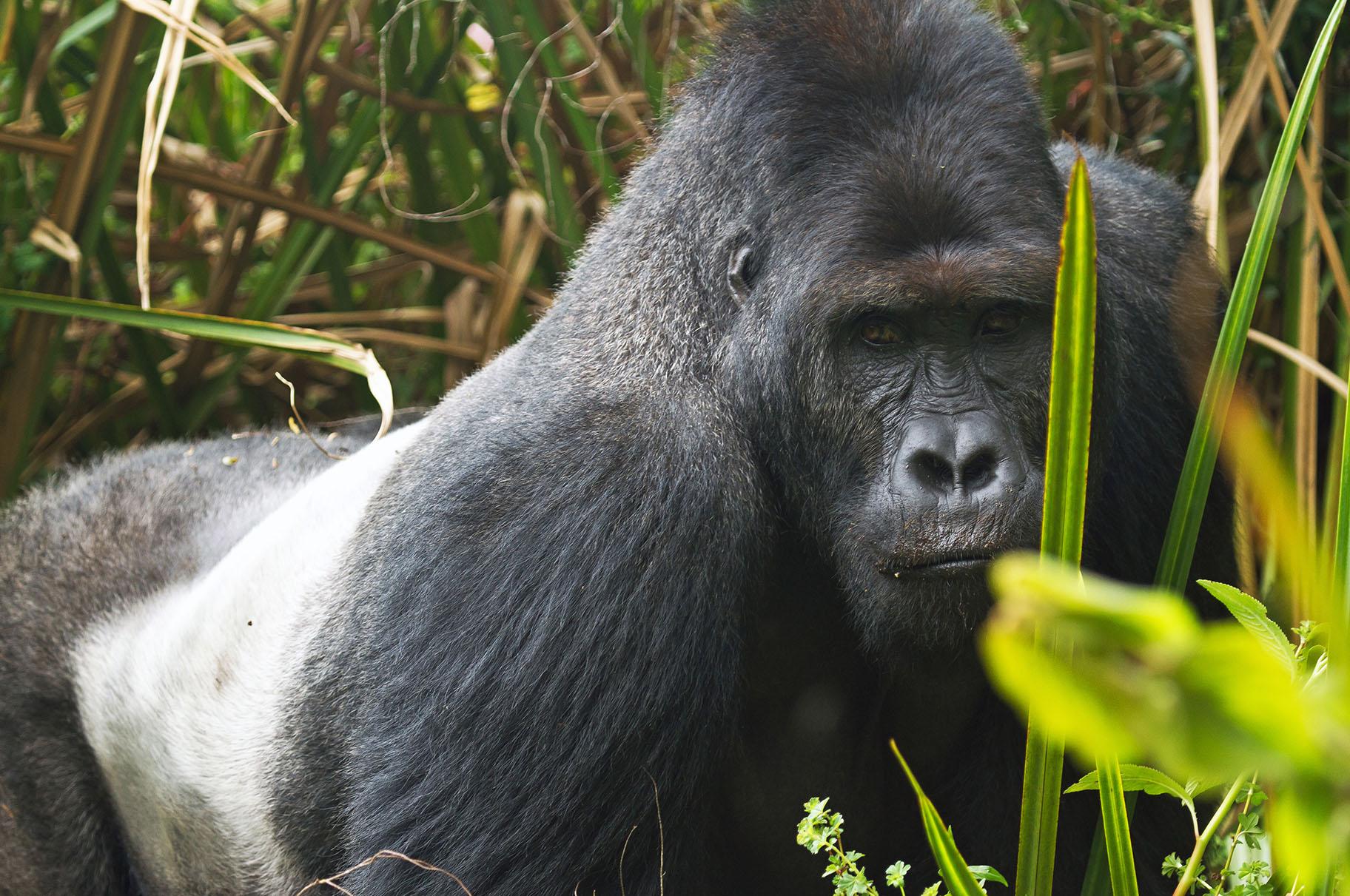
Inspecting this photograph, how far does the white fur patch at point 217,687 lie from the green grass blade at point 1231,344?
1.62 metres

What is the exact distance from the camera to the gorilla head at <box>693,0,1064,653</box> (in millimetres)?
2023

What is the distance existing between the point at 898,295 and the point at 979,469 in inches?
12.2

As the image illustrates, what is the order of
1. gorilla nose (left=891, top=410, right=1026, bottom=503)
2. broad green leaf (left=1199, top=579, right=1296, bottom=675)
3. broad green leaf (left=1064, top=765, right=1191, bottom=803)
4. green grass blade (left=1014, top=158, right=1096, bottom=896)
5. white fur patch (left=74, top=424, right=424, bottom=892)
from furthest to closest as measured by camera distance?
white fur patch (left=74, top=424, right=424, bottom=892)
gorilla nose (left=891, top=410, right=1026, bottom=503)
broad green leaf (left=1064, top=765, right=1191, bottom=803)
broad green leaf (left=1199, top=579, right=1296, bottom=675)
green grass blade (left=1014, top=158, right=1096, bottom=896)

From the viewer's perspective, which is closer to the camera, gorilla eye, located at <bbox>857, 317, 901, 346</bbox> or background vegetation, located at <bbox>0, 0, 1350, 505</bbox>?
gorilla eye, located at <bbox>857, 317, 901, 346</bbox>

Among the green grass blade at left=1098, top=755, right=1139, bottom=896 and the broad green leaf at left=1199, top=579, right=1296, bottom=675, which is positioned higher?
the broad green leaf at left=1199, top=579, right=1296, bottom=675

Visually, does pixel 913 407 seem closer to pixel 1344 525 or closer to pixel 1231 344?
pixel 1231 344

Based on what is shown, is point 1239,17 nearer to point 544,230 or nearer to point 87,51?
point 544,230

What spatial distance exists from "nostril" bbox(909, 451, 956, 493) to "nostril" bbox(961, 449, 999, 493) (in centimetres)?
2

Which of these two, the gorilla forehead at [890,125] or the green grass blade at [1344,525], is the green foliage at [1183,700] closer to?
the green grass blade at [1344,525]

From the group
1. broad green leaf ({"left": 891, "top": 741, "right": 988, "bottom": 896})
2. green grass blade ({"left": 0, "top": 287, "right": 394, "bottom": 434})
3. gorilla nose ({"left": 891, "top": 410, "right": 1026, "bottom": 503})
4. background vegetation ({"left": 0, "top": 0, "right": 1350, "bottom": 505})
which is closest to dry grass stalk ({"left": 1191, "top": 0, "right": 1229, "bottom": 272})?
background vegetation ({"left": 0, "top": 0, "right": 1350, "bottom": 505})

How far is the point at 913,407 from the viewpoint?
2.11 m

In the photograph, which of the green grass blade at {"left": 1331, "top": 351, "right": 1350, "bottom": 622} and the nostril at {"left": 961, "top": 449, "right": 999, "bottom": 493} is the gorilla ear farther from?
the green grass blade at {"left": 1331, "top": 351, "right": 1350, "bottom": 622}

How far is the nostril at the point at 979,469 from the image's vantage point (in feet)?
6.46

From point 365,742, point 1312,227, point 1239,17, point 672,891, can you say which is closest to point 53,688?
point 365,742
